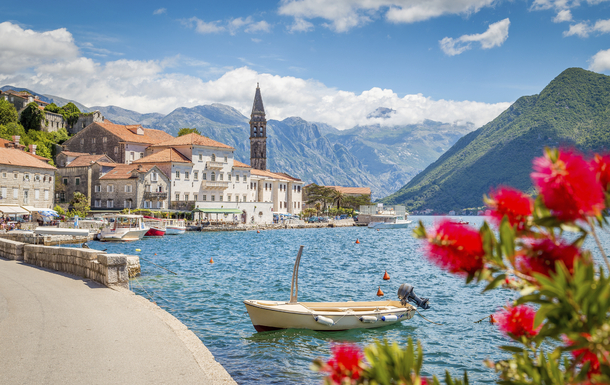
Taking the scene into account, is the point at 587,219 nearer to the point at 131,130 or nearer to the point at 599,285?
the point at 599,285

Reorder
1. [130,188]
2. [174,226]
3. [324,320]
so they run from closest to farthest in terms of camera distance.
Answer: [324,320] → [174,226] → [130,188]

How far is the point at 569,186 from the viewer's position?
198 centimetres

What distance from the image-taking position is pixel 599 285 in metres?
1.91

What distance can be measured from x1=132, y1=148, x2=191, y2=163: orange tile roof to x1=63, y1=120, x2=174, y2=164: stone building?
6634mm

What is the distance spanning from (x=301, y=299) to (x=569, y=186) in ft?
63.6

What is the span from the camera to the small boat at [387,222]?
353 ft

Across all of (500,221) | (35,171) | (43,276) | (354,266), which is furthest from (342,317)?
(35,171)

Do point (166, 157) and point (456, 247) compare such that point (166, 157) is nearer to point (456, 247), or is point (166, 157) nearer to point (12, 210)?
point (12, 210)

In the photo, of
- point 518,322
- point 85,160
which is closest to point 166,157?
point 85,160

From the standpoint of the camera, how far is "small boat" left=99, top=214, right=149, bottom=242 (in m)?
51.4

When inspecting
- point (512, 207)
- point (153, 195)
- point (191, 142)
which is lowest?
point (512, 207)

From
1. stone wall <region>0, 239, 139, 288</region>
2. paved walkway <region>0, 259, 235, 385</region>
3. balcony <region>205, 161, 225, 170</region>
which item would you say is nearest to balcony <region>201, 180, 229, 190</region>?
balcony <region>205, 161, 225, 170</region>

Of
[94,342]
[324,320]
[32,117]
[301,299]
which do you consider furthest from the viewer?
[32,117]

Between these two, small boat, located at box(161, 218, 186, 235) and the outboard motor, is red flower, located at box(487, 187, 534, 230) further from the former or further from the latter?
small boat, located at box(161, 218, 186, 235)
